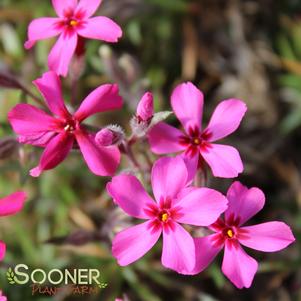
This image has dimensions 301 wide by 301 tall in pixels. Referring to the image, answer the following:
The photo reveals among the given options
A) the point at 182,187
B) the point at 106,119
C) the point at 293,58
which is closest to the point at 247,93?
the point at 293,58

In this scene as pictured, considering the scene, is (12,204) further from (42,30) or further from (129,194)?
(42,30)

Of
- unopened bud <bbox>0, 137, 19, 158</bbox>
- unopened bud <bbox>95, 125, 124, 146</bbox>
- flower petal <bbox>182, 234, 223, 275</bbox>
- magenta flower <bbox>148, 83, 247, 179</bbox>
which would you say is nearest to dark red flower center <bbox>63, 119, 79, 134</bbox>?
unopened bud <bbox>95, 125, 124, 146</bbox>

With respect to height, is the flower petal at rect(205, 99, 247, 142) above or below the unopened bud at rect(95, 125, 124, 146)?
above

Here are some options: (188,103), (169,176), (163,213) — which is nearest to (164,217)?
(163,213)

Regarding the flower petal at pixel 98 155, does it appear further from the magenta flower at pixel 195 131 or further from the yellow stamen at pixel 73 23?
the yellow stamen at pixel 73 23

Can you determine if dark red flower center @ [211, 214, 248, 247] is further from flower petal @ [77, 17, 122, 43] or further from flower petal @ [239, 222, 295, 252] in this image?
flower petal @ [77, 17, 122, 43]

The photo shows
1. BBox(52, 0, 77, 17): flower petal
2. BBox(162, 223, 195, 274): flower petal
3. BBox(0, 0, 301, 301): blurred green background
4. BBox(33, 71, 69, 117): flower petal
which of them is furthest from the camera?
BBox(0, 0, 301, 301): blurred green background

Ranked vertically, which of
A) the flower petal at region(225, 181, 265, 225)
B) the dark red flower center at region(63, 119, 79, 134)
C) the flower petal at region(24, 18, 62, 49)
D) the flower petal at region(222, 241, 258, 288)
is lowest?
the flower petal at region(222, 241, 258, 288)

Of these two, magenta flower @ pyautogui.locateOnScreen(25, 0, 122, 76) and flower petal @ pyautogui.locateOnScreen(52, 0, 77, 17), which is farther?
flower petal @ pyautogui.locateOnScreen(52, 0, 77, 17)
